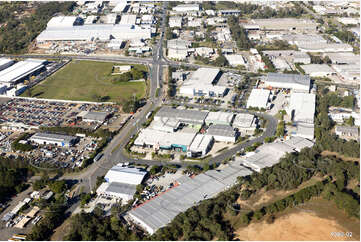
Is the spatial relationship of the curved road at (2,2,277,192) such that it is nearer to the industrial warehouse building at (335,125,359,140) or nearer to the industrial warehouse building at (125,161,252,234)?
the industrial warehouse building at (125,161,252,234)

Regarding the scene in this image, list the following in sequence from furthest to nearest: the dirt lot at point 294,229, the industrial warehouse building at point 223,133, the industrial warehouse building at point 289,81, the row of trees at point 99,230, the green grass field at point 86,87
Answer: the green grass field at point 86,87 → the industrial warehouse building at point 289,81 → the industrial warehouse building at point 223,133 → the dirt lot at point 294,229 → the row of trees at point 99,230

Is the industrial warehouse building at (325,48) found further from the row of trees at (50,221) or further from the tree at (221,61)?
the row of trees at (50,221)

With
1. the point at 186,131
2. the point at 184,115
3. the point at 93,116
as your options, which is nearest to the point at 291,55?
the point at 184,115

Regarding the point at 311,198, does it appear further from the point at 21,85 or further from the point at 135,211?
the point at 21,85

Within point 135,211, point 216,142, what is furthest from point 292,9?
point 135,211

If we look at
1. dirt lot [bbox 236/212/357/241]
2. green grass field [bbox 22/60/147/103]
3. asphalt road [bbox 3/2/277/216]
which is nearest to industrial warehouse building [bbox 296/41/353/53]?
asphalt road [bbox 3/2/277/216]

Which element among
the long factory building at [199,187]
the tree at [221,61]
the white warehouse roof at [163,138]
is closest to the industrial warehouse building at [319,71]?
the tree at [221,61]
